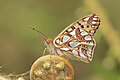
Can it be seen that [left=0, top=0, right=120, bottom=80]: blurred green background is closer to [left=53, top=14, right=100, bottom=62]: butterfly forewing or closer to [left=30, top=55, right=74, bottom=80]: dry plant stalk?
[left=53, top=14, right=100, bottom=62]: butterfly forewing

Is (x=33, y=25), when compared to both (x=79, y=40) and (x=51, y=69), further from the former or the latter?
(x=51, y=69)

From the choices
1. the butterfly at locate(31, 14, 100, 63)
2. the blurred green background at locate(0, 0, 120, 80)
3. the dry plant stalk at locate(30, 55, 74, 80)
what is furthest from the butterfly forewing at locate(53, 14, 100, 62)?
the blurred green background at locate(0, 0, 120, 80)

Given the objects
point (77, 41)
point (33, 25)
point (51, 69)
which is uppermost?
point (33, 25)

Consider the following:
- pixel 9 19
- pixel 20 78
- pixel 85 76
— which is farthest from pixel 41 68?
pixel 9 19

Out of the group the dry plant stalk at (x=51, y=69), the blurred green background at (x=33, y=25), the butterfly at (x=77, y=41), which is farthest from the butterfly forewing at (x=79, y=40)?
the blurred green background at (x=33, y=25)

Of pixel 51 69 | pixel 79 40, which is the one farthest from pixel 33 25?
pixel 51 69

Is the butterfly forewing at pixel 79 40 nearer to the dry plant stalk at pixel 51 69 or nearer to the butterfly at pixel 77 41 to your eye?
the butterfly at pixel 77 41

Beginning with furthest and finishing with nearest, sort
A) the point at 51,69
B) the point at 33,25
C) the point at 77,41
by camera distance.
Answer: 1. the point at 33,25
2. the point at 77,41
3. the point at 51,69
